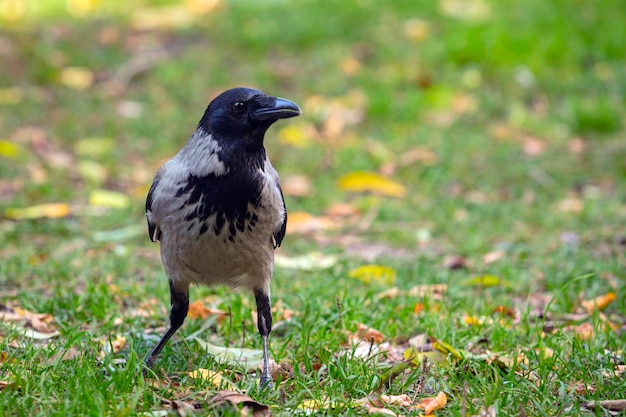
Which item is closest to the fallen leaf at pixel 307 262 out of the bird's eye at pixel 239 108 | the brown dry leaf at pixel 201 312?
the brown dry leaf at pixel 201 312

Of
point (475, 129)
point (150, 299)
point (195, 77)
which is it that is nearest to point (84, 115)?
point (195, 77)

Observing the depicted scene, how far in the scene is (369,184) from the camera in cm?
764

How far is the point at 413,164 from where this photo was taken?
27.7 feet

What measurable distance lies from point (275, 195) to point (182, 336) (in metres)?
0.95

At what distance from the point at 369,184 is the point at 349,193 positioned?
0.31 meters

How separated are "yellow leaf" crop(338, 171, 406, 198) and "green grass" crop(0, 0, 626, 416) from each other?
93mm

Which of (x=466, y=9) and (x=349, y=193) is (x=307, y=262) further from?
(x=466, y=9)

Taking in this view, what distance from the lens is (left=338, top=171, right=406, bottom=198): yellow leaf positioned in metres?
7.64

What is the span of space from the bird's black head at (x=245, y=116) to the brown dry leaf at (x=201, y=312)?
3.77 feet

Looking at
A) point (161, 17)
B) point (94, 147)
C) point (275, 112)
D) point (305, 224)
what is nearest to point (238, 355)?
point (275, 112)

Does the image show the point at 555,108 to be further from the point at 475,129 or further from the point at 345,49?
the point at 345,49

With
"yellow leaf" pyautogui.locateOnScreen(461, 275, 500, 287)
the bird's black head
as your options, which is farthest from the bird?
"yellow leaf" pyautogui.locateOnScreen(461, 275, 500, 287)

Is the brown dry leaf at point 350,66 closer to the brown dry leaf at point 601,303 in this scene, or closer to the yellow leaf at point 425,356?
the brown dry leaf at point 601,303

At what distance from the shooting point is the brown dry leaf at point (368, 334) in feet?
13.9
